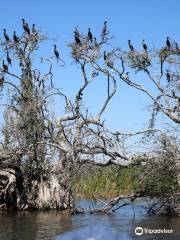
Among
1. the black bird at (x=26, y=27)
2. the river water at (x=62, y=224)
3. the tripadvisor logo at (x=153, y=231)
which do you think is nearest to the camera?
the tripadvisor logo at (x=153, y=231)

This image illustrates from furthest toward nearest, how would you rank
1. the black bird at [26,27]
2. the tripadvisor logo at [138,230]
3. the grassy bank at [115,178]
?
the black bird at [26,27], the grassy bank at [115,178], the tripadvisor logo at [138,230]

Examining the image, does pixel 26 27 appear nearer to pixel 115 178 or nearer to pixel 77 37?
pixel 77 37

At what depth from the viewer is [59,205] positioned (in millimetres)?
22641

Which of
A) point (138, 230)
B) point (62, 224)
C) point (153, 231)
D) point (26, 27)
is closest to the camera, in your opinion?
point (153, 231)

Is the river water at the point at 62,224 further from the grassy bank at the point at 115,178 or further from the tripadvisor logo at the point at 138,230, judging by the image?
the grassy bank at the point at 115,178

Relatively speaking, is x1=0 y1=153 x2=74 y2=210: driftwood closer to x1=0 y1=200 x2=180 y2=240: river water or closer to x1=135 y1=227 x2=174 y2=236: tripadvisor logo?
x1=0 y1=200 x2=180 y2=240: river water

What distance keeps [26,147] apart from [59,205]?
10.2 feet

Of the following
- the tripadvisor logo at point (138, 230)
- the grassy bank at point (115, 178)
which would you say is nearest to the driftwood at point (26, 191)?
the grassy bank at point (115, 178)

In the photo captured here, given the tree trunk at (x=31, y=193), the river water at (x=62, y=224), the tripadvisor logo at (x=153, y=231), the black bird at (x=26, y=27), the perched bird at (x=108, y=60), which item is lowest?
the tripadvisor logo at (x=153, y=231)

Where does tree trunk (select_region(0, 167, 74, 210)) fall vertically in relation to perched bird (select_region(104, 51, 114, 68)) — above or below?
below

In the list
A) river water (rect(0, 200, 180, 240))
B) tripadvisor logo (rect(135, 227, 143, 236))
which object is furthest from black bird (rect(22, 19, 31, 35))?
tripadvisor logo (rect(135, 227, 143, 236))

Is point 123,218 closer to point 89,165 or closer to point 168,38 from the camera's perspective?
point 89,165

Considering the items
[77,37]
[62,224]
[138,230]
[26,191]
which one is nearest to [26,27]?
[77,37]

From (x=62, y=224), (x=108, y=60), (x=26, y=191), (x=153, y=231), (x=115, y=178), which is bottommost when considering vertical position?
(x=153, y=231)
